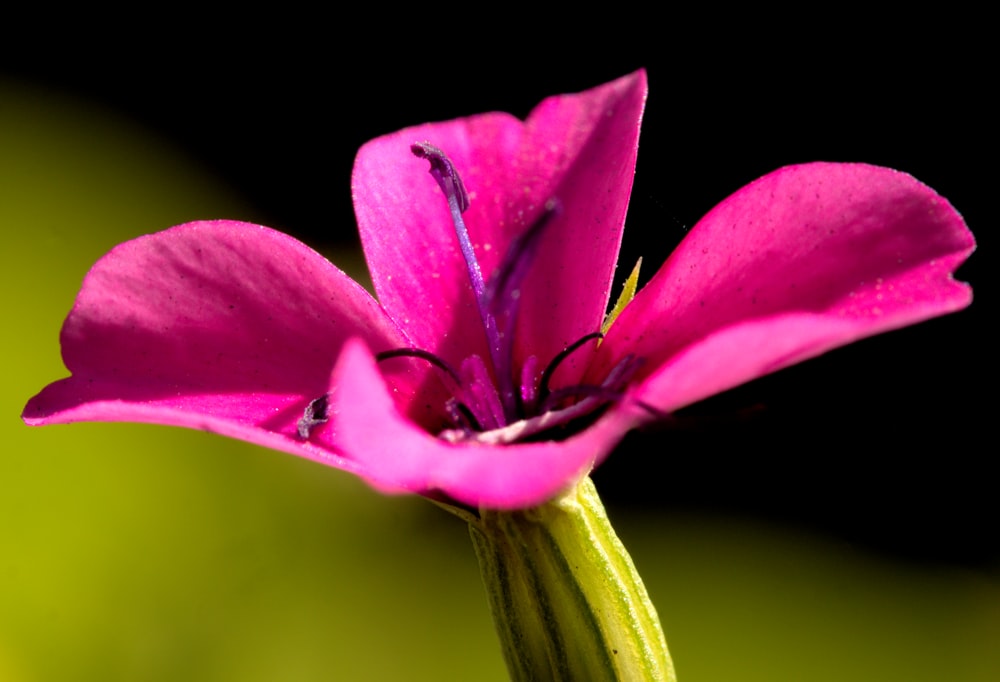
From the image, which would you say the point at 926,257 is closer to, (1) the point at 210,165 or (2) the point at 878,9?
(2) the point at 878,9

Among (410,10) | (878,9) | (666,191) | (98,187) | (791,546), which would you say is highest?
(410,10)

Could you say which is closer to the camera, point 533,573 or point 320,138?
point 533,573

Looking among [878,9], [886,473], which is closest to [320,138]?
[878,9]

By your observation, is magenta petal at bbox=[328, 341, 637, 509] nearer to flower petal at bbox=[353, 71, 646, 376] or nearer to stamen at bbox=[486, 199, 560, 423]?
stamen at bbox=[486, 199, 560, 423]

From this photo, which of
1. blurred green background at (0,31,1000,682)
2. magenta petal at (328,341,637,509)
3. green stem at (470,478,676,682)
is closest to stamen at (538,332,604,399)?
green stem at (470,478,676,682)

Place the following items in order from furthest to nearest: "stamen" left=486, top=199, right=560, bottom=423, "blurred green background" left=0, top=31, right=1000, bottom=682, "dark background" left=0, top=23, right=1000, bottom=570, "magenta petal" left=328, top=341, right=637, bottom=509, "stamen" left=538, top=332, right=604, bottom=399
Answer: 1. "dark background" left=0, top=23, right=1000, bottom=570
2. "blurred green background" left=0, top=31, right=1000, bottom=682
3. "stamen" left=538, top=332, right=604, bottom=399
4. "stamen" left=486, top=199, right=560, bottom=423
5. "magenta petal" left=328, top=341, right=637, bottom=509

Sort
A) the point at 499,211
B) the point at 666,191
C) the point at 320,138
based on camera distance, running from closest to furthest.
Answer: the point at 499,211
the point at 666,191
the point at 320,138

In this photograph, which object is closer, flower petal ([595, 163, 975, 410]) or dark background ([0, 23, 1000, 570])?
flower petal ([595, 163, 975, 410])
